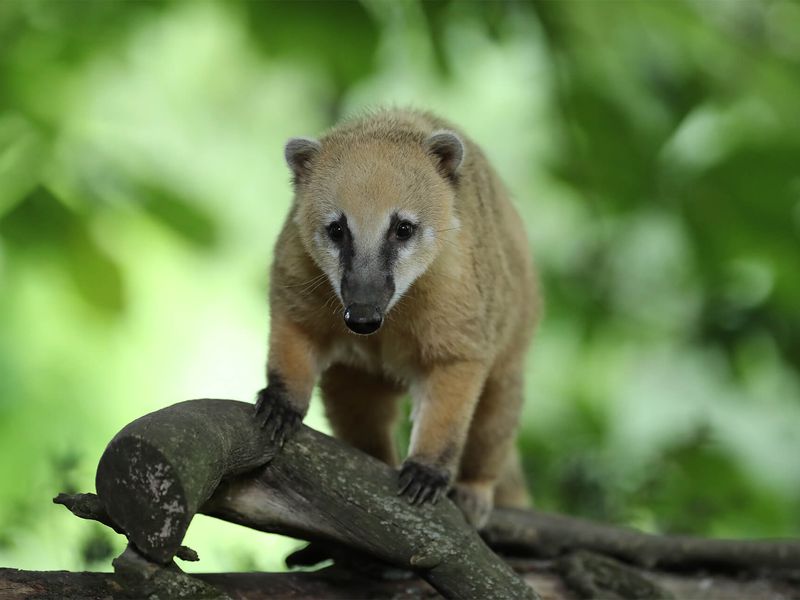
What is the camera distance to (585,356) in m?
6.84

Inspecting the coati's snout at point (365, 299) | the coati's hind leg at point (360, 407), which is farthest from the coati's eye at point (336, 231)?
the coati's hind leg at point (360, 407)

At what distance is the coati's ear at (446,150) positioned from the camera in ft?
14.5

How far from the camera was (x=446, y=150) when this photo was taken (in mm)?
4453

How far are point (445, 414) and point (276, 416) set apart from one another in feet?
2.87

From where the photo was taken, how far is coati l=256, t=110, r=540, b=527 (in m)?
4.01

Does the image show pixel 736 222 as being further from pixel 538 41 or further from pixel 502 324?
pixel 502 324

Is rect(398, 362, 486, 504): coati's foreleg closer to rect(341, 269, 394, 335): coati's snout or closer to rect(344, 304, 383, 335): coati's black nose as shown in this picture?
rect(341, 269, 394, 335): coati's snout

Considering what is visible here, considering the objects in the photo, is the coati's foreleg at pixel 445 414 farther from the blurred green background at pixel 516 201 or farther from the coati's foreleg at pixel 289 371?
the blurred green background at pixel 516 201

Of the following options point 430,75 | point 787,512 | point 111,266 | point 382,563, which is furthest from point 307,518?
point 787,512

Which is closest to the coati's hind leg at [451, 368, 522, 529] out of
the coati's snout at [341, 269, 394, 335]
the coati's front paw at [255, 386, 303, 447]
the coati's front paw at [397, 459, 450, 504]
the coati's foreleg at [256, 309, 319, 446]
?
the coati's front paw at [397, 459, 450, 504]

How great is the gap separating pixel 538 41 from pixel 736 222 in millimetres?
1724

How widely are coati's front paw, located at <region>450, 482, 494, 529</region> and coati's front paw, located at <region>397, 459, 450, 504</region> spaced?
806 millimetres

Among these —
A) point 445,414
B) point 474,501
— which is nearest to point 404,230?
point 445,414

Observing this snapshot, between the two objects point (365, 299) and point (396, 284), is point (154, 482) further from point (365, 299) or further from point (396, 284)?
point (396, 284)
